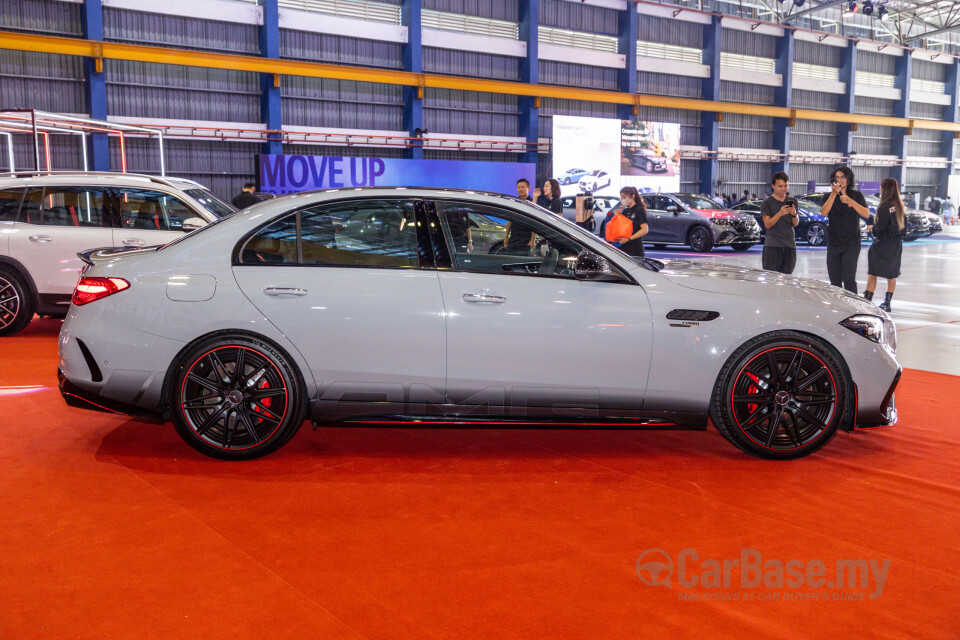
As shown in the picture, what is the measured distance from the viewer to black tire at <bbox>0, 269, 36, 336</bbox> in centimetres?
769

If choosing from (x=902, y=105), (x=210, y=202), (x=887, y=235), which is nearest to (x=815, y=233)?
(x=887, y=235)

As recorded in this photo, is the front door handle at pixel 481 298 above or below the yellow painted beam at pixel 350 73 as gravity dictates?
below

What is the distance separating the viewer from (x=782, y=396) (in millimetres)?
4129

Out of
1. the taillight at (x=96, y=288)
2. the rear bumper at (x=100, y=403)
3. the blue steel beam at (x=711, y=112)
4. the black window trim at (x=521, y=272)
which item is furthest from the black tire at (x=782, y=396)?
the blue steel beam at (x=711, y=112)

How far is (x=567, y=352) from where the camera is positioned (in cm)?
402

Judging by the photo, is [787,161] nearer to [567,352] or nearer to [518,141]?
[518,141]

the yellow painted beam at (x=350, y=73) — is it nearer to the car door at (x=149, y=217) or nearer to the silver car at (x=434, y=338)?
the car door at (x=149, y=217)

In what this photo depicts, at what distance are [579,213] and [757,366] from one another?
6.34m

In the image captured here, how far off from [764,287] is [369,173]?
62.5ft

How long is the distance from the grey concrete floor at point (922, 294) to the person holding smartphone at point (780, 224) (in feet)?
4.36

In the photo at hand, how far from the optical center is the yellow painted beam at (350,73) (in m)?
19.3

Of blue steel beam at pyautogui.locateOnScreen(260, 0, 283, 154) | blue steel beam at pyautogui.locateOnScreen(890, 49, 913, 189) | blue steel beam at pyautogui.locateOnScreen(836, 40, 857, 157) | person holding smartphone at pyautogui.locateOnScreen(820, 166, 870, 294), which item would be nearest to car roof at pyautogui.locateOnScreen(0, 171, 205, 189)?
person holding smartphone at pyautogui.locateOnScreen(820, 166, 870, 294)

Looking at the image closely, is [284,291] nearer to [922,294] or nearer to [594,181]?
[922,294]

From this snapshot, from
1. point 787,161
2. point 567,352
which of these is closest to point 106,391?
point 567,352
